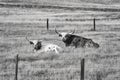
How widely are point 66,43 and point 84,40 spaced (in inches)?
51.7

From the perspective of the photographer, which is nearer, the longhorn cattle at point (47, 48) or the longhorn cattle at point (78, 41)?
the longhorn cattle at point (47, 48)

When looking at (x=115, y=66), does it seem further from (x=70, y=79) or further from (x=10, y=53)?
(x=10, y=53)

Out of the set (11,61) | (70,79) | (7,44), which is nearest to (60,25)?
(7,44)

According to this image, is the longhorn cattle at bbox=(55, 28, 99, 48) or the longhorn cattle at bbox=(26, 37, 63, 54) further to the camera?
the longhorn cattle at bbox=(55, 28, 99, 48)

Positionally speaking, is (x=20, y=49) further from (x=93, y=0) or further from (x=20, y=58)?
(x=93, y=0)

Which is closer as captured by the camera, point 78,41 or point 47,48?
point 47,48

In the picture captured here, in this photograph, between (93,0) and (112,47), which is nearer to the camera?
(112,47)

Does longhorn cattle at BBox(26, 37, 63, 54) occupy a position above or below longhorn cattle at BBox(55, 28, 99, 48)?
above

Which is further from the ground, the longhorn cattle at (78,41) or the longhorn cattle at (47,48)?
the longhorn cattle at (47,48)

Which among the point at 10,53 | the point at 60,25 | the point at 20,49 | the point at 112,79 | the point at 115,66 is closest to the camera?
the point at 112,79

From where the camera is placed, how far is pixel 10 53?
53.3ft

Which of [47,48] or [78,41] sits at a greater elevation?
[47,48]

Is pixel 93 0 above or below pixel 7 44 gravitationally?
below

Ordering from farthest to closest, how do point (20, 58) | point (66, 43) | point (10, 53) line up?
1. point (66, 43)
2. point (10, 53)
3. point (20, 58)
